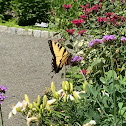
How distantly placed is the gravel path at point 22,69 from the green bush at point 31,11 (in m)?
0.77

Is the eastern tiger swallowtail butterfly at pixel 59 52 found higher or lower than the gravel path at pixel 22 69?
higher

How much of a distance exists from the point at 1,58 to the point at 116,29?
8.42 feet

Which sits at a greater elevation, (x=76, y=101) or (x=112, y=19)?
(x=112, y=19)

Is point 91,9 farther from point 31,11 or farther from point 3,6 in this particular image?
point 3,6

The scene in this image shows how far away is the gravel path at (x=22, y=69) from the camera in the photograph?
443 centimetres

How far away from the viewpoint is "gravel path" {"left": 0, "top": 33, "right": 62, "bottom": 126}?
4.43 metres

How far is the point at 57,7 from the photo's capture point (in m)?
7.85

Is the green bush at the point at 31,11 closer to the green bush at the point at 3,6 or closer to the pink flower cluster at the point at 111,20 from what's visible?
the green bush at the point at 3,6

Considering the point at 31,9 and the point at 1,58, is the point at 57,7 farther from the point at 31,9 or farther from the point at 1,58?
the point at 1,58

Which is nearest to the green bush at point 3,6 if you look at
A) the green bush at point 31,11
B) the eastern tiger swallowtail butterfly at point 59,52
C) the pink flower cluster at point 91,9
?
the green bush at point 31,11

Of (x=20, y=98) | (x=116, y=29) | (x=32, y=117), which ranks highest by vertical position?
(x=116, y=29)

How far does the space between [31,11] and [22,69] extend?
273 cm

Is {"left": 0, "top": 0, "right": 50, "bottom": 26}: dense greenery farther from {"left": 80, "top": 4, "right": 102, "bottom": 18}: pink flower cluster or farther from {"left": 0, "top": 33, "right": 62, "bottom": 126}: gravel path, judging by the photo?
{"left": 80, "top": 4, "right": 102, "bottom": 18}: pink flower cluster

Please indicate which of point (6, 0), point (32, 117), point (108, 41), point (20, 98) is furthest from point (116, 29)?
point (6, 0)
